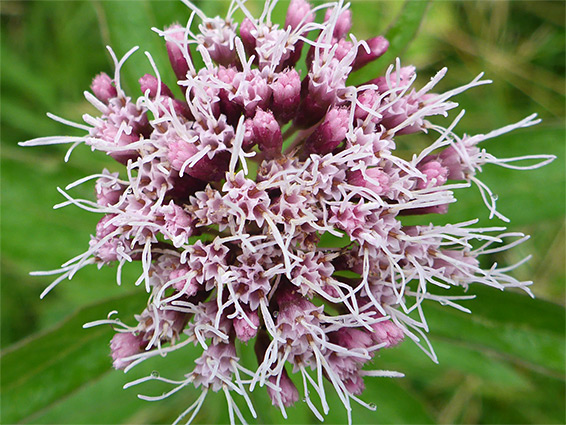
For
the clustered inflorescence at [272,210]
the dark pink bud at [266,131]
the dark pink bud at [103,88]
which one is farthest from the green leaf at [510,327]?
the dark pink bud at [103,88]

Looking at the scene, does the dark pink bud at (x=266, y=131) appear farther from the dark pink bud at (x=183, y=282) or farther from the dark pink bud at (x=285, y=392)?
the dark pink bud at (x=285, y=392)

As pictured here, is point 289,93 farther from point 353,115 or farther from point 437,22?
point 437,22

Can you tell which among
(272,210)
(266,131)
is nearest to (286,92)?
(266,131)

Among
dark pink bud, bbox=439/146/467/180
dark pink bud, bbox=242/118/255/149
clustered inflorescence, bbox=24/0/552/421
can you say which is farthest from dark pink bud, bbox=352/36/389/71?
dark pink bud, bbox=242/118/255/149

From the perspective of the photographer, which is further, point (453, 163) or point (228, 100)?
point (453, 163)

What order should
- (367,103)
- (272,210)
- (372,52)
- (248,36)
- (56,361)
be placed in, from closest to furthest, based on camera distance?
1. (272,210)
2. (367,103)
3. (248,36)
4. (372,52)
5. (56,361)

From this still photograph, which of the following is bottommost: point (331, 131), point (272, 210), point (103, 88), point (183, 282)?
point (183, 282)

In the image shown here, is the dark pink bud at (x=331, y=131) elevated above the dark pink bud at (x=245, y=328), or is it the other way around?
the dark pink bud at (x=331, y=131)

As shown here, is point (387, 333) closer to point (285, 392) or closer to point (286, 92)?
point (285, 392)
